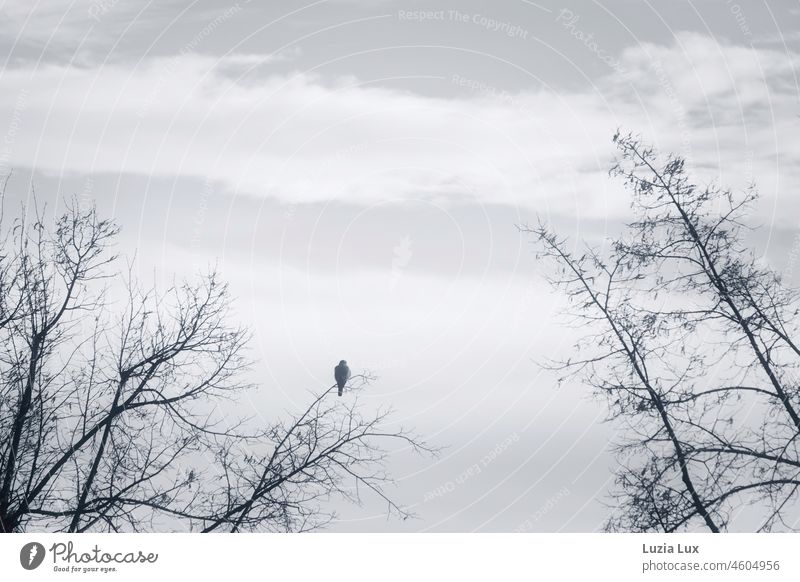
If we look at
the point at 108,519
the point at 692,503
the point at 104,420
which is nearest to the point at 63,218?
the point at 104,420

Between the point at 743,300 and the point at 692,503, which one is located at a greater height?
the point at 743,300

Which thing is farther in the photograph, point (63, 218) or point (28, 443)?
point (63, 218)

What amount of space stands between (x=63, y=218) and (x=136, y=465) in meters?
3.55

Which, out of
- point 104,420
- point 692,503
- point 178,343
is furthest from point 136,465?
point 692,503

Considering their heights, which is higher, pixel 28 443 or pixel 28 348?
pixel 28 348

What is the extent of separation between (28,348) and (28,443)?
4.05 feet

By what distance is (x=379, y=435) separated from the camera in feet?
37.3

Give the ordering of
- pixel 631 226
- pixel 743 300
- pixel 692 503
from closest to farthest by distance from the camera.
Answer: pixel 692 503
pixel 743 300
pixel 631 226

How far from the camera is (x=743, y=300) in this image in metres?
10.8

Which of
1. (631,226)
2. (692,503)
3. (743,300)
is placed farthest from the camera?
(631,226)
